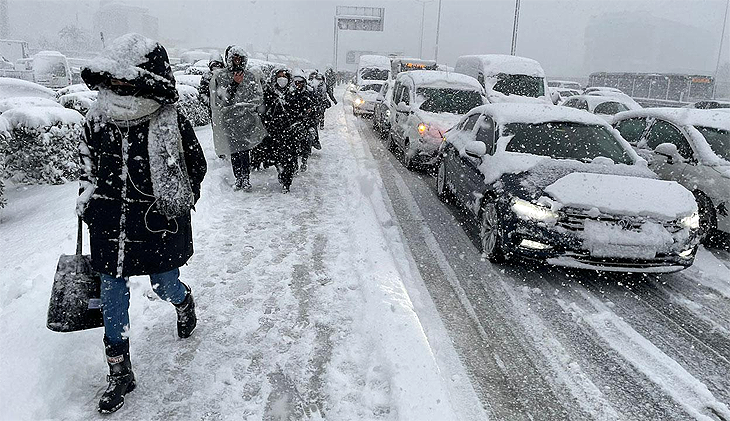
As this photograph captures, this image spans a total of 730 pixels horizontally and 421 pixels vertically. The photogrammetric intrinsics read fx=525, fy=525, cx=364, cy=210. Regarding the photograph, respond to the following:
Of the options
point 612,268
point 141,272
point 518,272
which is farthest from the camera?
point 518,272

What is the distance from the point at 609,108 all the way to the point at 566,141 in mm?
11144

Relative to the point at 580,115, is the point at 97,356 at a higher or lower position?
lower

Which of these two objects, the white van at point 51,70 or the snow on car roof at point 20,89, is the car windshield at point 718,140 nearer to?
the snow on car roof at point 20,89

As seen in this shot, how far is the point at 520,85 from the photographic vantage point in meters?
15.0

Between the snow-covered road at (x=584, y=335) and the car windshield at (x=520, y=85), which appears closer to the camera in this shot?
the snow-covered road at (x=584, y=335)

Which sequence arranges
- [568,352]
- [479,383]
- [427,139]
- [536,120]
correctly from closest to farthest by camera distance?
[479,383] < [568,352] < [536,120] < [427,139]

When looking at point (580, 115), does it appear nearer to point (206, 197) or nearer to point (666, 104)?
point (206, 197)

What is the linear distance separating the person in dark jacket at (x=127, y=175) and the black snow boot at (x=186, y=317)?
55 cm

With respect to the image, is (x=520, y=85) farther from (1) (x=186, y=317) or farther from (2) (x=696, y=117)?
(1) (x=186, y=317)

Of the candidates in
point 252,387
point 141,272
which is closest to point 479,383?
point 252,387

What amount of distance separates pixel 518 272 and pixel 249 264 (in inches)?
106

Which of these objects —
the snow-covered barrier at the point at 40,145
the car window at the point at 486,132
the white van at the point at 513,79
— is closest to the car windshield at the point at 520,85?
the white van at the point at 513,79

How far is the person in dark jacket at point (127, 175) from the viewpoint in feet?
8.62

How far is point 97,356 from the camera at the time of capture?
→ 324 cm
